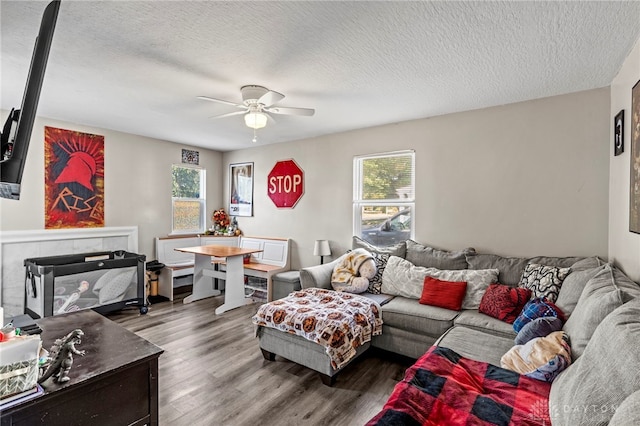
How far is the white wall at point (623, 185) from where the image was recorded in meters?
A: 2.12

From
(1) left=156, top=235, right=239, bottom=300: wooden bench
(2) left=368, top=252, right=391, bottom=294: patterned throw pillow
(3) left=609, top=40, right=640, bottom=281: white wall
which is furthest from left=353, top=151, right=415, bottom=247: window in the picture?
(1) left=156, top=235, right=239, bottom=300: wooden bench

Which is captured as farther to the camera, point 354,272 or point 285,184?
point 285,184

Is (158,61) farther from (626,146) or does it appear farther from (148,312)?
(626,146)

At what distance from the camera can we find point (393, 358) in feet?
9.62

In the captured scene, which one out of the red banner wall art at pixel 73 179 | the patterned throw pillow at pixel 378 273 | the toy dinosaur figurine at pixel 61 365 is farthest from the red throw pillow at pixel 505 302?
the red banner wall art at pixel 73 179

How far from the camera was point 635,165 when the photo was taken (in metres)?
2.02

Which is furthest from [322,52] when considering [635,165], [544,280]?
[544,280]

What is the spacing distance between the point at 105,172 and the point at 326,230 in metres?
3.15

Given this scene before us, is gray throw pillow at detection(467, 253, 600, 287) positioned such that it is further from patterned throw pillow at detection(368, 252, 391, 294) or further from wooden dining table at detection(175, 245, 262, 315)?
wooden dining table at detection(175, 245, 262, 315)

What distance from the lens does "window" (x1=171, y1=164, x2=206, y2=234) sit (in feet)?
17.3

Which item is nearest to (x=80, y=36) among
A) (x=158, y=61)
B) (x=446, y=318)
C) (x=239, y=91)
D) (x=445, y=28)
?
(x=158, y=61)

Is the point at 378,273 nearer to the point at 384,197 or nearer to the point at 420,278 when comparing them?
the point at 420,278

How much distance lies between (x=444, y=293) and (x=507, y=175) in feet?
4.62

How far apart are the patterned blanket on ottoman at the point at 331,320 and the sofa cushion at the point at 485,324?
0.70 meters
